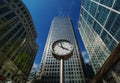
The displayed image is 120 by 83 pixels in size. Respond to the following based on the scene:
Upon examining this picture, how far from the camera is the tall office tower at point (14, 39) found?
31.9 m

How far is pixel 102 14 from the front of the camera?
53062 mm

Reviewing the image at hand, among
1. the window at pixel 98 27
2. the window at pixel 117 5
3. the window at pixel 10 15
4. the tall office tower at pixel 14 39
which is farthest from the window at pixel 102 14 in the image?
the window at pixel 10 15

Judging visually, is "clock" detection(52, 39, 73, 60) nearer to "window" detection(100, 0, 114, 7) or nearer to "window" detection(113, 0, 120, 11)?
"window" detection(113, 0, 120, 11)

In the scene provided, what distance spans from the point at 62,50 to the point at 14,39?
3829cm

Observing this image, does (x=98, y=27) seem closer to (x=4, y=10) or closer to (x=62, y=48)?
(x=4, y=10)

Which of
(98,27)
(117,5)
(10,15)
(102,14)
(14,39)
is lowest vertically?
(98,27)

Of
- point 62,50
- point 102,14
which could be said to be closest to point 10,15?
point 102,14

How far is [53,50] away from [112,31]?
4521cm

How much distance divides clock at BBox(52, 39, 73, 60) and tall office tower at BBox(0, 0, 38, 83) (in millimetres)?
24549

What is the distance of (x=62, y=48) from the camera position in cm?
471

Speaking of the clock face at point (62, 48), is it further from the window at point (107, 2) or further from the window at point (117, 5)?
the window at point (107, 2)

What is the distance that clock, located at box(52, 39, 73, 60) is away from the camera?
4316mm

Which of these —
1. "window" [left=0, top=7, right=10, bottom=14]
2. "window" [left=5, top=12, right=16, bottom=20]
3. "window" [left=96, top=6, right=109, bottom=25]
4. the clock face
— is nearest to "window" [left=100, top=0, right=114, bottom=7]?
"window" [left=96, top=6, right=109, bottom=25]

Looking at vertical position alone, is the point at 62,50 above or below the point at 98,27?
above
